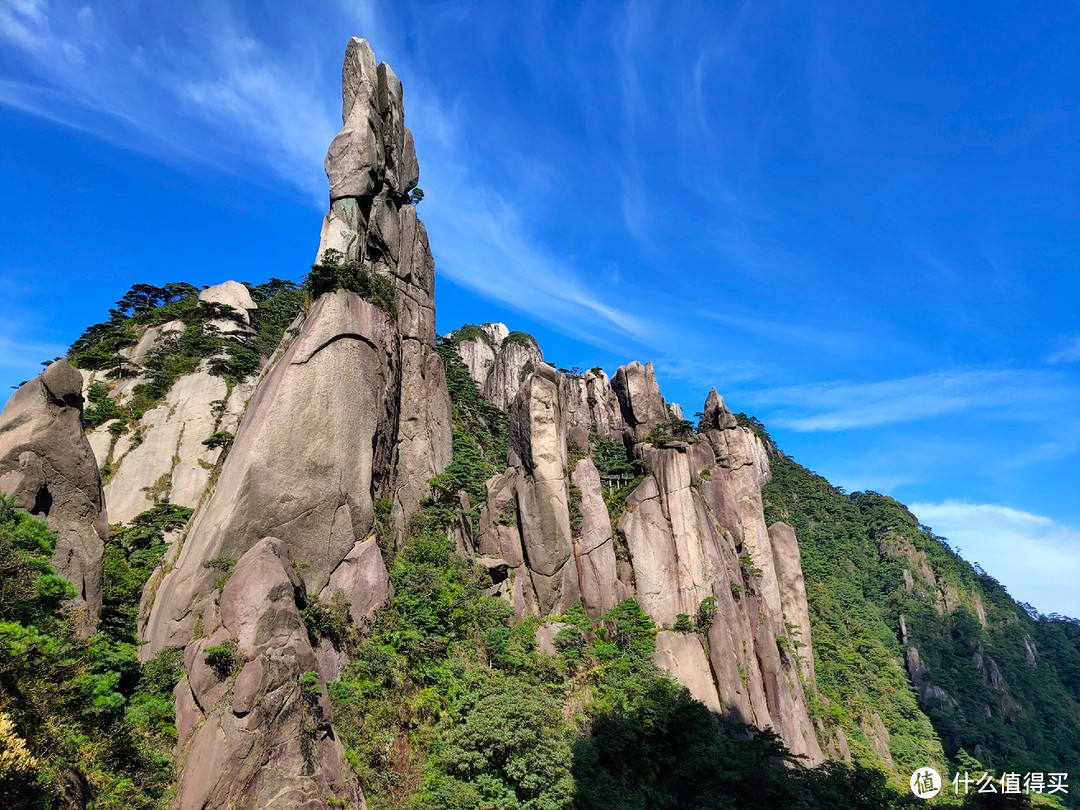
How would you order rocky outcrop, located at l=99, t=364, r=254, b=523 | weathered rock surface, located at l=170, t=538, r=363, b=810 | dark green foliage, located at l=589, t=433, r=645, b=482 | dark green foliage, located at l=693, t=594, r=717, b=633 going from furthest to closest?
dark green foliage, located at l=589, t=433, r=645, b=482 → rocky outcrop, located at l=99, t=364, r=254, b=523 → dark green foliage, located at l=693, t=594, r=717, b=633 → weathered rock surface, located at l=170, t=538, r=363, b=810

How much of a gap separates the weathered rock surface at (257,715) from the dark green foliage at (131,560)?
3.75 metres

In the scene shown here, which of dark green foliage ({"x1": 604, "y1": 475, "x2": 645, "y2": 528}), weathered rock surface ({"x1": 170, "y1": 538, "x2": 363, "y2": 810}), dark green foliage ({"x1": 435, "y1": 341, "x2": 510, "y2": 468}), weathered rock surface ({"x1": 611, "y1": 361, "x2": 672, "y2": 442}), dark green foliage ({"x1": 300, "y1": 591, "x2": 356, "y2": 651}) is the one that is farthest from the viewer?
dark green foliage ({"x1": 435, "y1": 341, "x2": 510, "y2": 468})

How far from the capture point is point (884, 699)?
49719mm

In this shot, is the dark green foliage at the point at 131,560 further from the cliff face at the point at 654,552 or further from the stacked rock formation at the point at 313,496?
the cliff face at the point at 654,552

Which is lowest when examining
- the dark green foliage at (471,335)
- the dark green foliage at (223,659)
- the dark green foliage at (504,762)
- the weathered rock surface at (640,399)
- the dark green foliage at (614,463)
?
the dark green foliage at (504,762)

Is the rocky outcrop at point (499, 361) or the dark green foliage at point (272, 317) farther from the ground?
the rocky outcrop at point (499, 361)

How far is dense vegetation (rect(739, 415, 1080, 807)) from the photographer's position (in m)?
46.7

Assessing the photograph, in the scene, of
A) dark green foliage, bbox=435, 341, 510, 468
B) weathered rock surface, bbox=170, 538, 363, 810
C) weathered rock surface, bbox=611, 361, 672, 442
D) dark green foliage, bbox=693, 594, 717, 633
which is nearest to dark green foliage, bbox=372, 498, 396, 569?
weathered rock surface, bbox=170, 538, 363, 810

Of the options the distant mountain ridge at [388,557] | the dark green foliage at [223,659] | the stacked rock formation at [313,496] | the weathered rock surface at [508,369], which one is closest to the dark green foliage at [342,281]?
the distant mountain ridge at [388,557]

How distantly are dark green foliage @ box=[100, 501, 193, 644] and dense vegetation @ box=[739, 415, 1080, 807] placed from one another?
122ft

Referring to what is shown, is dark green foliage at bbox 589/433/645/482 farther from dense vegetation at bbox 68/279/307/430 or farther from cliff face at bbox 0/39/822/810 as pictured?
dense vegetation at bbox 68/279/307/430

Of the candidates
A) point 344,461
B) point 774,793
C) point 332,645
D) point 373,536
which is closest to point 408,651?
point 332,645

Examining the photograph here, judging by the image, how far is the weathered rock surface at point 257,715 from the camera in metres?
11.6

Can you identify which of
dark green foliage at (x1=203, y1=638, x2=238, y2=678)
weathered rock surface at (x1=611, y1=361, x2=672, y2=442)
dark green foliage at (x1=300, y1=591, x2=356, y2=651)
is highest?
weathered rock surface at (x1=611, y1=361, x2=672, y2=442)
